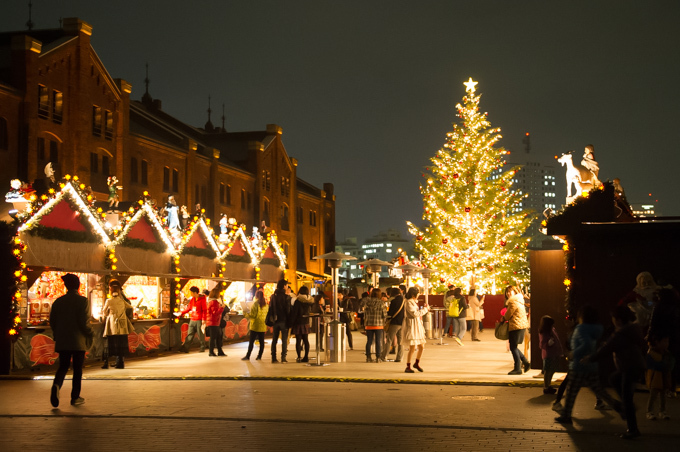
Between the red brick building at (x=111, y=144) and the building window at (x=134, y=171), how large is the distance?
55 millimetres

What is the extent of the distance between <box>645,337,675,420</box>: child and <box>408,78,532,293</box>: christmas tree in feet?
119

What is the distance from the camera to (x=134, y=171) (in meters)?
47.4

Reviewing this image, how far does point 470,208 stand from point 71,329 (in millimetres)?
36964

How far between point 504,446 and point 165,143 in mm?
43540

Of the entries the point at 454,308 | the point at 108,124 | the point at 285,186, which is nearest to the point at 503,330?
the point at 454,308

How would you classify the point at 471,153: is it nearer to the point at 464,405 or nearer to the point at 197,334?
the point at 197,334

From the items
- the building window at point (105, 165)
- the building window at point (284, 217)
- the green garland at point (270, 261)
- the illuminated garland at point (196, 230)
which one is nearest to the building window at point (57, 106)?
the building window at point (105, 165)

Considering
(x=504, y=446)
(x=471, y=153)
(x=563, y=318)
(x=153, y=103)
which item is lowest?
(x=504, y=446)

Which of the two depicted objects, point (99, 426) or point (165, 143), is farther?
point (165, 143)

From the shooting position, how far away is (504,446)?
29.1 feet

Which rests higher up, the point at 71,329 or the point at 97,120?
the point at 97,120

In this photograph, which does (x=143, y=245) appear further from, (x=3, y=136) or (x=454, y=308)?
(x=3, y=136)

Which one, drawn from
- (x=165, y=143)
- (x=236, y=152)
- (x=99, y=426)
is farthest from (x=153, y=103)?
(x=99, y=426)

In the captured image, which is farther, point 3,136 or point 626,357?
point 3,136
